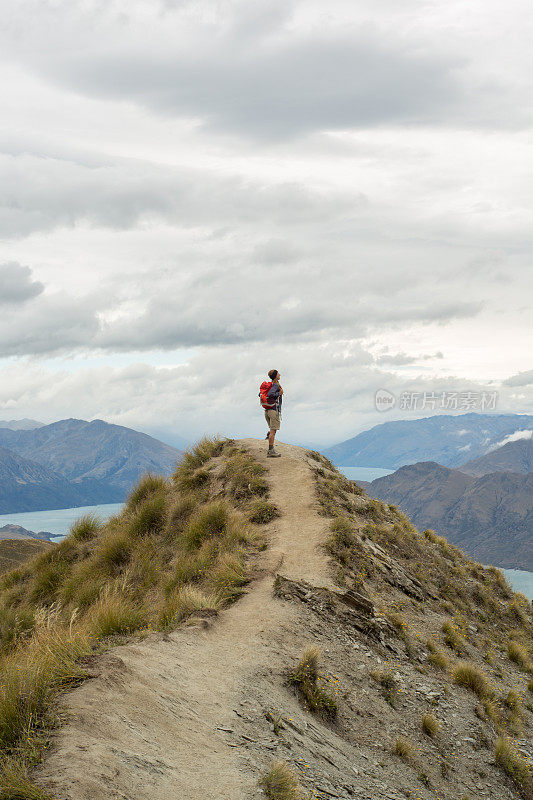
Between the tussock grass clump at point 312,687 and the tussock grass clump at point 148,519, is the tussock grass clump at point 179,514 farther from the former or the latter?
the tussock grass clump at point 312,687

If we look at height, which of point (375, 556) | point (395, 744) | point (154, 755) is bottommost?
point (395, 744)

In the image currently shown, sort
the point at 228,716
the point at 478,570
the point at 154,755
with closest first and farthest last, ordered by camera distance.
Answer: the point at 154,755 → the point at 228,716 → the point at 478,570

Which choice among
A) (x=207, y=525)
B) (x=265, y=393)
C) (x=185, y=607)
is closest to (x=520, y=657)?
(x=207, y=525)

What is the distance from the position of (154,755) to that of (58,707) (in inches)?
46.5

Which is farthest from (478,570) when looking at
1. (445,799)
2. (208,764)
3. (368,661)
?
(208,764)

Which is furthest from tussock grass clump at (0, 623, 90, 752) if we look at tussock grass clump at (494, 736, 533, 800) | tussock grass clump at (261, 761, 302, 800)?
tussock grass clump at (494, 736, 533, 800)

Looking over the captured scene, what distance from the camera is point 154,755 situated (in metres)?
5.54

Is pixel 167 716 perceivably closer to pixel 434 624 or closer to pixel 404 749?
pixel 404 749

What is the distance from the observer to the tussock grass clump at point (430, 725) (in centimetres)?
989

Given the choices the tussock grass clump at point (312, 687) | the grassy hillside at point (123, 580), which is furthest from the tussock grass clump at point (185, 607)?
the tussock grass clump at point (312, 687)

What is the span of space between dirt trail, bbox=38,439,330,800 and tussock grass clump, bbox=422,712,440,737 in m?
3.06

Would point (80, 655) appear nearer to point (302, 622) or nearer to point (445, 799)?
point (302, 622)

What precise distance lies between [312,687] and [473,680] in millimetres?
5459

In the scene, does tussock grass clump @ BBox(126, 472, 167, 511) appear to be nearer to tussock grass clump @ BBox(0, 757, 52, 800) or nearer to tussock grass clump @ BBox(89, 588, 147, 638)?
tussock grass clump @ BBox(89, 588, 147, 638)
